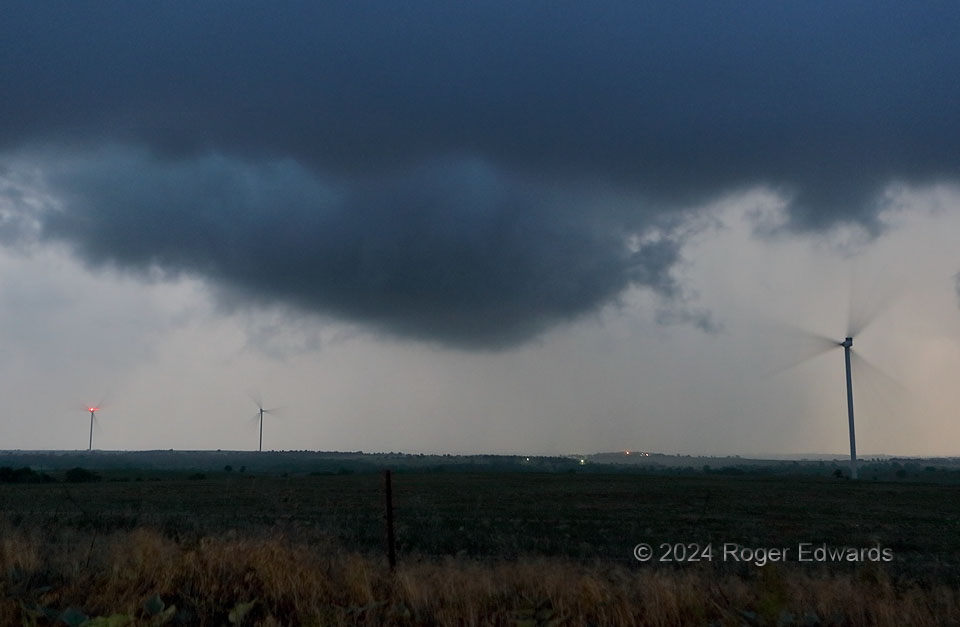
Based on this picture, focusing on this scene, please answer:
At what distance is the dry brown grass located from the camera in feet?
32.3

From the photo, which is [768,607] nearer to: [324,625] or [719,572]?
[324,625]

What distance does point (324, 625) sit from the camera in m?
9.58

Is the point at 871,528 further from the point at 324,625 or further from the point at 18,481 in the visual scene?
the point at 18,481

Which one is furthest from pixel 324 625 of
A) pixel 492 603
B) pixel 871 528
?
pixel 871 528

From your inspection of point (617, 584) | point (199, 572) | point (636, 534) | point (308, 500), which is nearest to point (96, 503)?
point (308, 500)

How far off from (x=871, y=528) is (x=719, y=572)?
19.0m

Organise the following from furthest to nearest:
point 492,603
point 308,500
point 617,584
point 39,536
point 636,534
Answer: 1. point 308,500
2. point 636,534
3. point 39,536
4. point 617,584
5. point 492,603

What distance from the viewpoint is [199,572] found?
11117 mm

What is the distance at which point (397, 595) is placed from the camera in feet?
35.4

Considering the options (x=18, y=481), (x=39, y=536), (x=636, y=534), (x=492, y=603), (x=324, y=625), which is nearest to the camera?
(x=324, y=625)

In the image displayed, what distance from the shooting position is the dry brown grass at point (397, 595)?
32.3 feet

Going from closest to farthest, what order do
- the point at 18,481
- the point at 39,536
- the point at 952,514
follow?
the point at 39,536
the point at 952,514
the point at 18,481

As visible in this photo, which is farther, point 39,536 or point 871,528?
point 871,528

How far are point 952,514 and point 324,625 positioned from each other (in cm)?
4071
